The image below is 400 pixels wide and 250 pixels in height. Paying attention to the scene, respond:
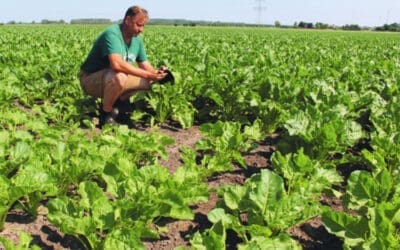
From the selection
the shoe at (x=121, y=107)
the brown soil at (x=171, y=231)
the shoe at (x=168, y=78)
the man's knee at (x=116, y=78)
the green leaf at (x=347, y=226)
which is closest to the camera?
the green leaf at (x=347, y=226)

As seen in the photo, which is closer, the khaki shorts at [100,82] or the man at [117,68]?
the man at [117,68]

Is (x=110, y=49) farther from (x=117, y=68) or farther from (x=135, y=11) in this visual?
(x=135, y=11)

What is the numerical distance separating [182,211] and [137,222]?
1.26 ft

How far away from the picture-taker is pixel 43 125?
462 cm

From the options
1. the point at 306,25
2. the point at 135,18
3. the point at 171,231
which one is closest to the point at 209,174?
the point at 171,231

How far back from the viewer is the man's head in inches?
222

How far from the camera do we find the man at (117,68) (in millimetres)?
5645

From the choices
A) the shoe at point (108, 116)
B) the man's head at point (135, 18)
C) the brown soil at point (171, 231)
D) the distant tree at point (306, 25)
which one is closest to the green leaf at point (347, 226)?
the brown soil at point (171, 231)

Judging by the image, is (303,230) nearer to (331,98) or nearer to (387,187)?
(387,187)

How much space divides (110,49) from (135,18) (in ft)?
1.55

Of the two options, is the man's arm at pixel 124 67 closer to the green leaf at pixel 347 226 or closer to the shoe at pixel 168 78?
the shoe at pixel 168 78

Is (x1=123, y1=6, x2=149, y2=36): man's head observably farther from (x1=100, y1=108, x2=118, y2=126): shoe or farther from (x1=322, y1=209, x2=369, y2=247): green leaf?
(x1=322, y1=209, x2=369, y2=247): green leaf

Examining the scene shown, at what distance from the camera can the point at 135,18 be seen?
564 cm

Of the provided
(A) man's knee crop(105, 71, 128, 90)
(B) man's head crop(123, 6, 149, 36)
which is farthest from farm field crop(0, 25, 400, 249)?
(B) man's head crop(123, 6, 149, 36)
